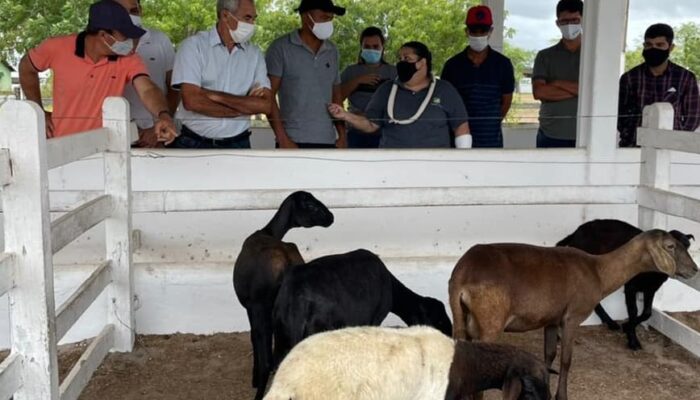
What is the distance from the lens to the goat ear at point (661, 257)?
486 centimetres

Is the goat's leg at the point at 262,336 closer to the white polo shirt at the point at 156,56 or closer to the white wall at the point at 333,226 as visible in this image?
the white wall at the point at 333,226

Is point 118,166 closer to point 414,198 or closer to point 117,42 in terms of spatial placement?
point 117,42

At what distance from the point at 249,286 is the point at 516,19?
44.1 feet

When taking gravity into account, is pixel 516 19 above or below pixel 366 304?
above

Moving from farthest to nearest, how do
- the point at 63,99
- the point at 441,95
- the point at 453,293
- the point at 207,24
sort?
the point at 207,24 < the point at 441,95 < the point at 63,99 < the point at 453,293

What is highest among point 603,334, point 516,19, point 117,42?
point 516,19

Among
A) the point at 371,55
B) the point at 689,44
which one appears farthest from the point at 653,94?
the point at 689,44

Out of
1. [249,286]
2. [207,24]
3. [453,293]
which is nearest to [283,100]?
[249,286]

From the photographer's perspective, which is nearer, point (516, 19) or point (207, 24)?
point (207, 24)

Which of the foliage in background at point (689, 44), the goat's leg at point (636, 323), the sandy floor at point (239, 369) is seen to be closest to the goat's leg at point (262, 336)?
the sandy floor at point (239, 369)

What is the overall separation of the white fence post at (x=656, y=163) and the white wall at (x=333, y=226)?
30cm

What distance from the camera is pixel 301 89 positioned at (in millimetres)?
6605

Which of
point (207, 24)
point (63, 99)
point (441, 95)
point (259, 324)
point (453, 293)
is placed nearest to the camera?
point (453, 293)

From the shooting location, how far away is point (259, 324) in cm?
475
